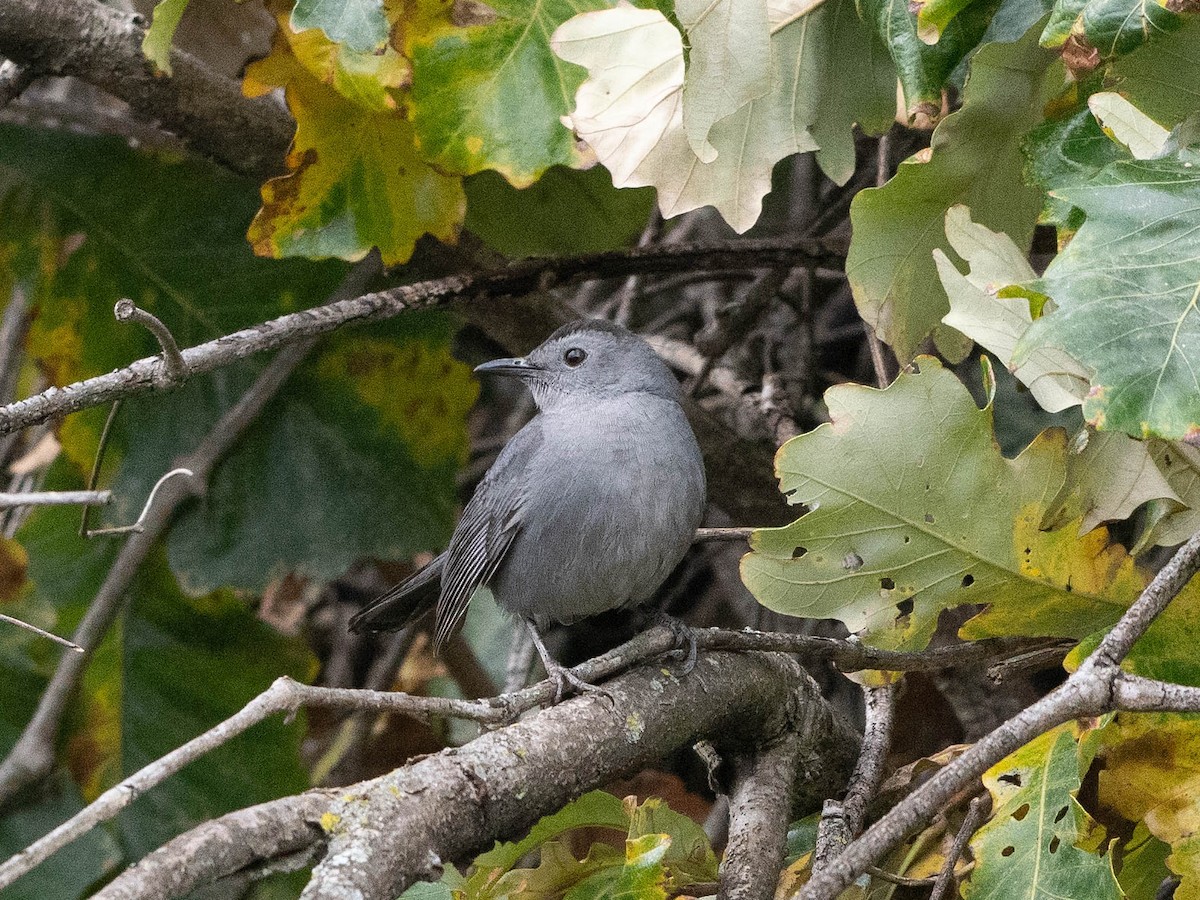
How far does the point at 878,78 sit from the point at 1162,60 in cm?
67

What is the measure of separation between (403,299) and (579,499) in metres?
0.74

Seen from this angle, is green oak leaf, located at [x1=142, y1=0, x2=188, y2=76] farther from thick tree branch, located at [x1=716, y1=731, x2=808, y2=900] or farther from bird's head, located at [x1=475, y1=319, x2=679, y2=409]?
thick tree branch, located at [x1=716, y1=731, x2=808, y2=900]

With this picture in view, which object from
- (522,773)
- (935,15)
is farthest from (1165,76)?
(522,773)

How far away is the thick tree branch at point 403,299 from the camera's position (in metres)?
2.26

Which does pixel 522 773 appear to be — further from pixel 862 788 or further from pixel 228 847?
pixel 862 788

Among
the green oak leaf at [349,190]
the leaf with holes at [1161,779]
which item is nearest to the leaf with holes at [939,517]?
the leaf with holes at [1161,779]

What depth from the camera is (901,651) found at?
7.83 feet

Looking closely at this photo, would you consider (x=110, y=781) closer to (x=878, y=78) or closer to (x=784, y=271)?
(x=784, y=271)

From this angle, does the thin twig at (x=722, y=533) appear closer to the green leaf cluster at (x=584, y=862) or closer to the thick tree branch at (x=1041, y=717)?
the green leaf cluster at (x=584, y=862)

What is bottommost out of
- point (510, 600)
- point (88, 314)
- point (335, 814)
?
point (510, 600)

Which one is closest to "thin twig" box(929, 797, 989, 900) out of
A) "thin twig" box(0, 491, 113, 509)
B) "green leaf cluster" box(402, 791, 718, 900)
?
"green leaf cluster" box(402, 791, 718, 900)

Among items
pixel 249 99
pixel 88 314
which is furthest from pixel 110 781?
pixel 249 99

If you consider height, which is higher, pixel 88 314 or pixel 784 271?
pixel 88 314

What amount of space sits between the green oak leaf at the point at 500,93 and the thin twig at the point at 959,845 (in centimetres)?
159
